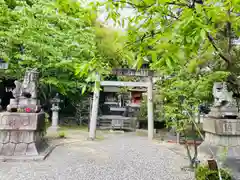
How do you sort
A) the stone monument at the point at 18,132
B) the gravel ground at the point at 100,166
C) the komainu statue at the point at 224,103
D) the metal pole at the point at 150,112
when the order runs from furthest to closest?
1. the metal pole at the point at 150,112
2. the komainu statue at the point at 224,103
3. the stone monument at the point at 18,132
4. the gravel ground at the point at 100,166

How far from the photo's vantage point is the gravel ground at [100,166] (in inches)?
165

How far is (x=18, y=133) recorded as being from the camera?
5.37 metres

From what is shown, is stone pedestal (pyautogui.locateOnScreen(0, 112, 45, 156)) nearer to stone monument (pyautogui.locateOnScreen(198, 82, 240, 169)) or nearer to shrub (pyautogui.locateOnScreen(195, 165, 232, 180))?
shrub (pyautogui.locateOnScreen(195, 165, 232, 180))

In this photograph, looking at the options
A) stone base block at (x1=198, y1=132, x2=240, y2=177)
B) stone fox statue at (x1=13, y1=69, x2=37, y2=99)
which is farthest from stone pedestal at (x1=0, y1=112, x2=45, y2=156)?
stone base block at (x1=198, y1=132, x2=240, y2=177)

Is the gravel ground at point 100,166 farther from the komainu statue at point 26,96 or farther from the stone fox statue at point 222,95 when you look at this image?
the stone fox statue at point 222,95

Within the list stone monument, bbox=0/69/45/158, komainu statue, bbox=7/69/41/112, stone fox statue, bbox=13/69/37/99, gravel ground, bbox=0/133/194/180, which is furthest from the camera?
stone fox statue, bbox=13/69/37/99

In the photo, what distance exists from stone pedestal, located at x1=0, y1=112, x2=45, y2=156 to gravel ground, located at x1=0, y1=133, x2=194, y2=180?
53 centimetres

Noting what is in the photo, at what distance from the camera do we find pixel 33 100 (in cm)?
578

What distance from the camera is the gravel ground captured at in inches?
165

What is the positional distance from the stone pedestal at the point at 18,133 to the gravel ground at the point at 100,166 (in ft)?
1.72

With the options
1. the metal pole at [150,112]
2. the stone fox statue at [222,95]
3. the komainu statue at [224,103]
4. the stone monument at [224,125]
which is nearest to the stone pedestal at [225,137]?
the stone monument at [224,125]

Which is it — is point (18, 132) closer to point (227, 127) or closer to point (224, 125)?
point (224, 125)

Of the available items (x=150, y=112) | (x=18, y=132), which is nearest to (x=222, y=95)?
(x=150, y=112)

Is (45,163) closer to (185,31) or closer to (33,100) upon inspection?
(33,100)
